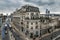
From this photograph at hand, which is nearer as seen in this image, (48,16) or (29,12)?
(48,16)

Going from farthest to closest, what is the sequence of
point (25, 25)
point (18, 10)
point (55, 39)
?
point (18, 10) < point (25, 25) < point (55, 39)

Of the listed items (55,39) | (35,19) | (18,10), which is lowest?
(55,39)

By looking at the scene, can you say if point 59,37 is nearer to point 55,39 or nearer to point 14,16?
point 55,39

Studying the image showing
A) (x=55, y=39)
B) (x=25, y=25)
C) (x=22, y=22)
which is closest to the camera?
(x=55, y=39)

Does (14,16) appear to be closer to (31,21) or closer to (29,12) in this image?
(29,12)

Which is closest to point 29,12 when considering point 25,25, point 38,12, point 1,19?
point 38,12

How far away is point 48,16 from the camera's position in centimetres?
2230

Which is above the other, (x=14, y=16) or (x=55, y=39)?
(x=14, y=16)

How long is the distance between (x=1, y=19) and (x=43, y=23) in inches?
498

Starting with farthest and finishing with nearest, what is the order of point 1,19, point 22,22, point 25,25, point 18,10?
point 1,19 < point 18,10 < point 22,22 < point 25,25


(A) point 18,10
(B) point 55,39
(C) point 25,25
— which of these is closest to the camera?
(B) point 55,39

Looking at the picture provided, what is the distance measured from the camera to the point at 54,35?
13.8 metres

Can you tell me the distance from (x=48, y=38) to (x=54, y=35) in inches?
28.6

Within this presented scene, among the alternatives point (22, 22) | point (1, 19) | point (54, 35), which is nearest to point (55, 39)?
point (54, 35)
